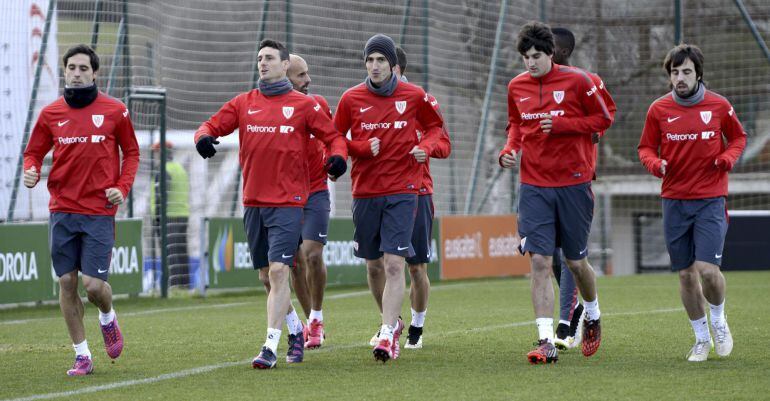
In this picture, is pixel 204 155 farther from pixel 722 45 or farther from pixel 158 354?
pixel 722 45

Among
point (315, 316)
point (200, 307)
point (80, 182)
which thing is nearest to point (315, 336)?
point (315, 316)

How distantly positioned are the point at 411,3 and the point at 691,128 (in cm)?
1318

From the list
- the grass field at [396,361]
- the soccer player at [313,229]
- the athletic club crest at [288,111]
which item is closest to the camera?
the grass field at [396,361]

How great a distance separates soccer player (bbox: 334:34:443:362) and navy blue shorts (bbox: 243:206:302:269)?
0.76 metres

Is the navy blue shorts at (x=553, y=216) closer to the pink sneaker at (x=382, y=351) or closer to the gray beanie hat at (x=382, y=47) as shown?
the pink sneaker at (x=382, y=351)

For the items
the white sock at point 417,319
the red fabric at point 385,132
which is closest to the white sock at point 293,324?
the red fabric at point 385,132

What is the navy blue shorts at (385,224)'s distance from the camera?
9.15 meters

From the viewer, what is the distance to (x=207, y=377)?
8.08 m

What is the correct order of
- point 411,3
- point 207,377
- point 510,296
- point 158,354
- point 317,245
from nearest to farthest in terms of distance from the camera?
point 207,377
point 158,354
point 317,245
point 510,296
point 411,3

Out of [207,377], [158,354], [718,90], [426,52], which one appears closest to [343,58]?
[426,52]

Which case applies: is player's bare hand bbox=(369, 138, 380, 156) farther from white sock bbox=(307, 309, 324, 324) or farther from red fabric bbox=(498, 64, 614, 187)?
white sock bbox=(307, 309, 324, 324)

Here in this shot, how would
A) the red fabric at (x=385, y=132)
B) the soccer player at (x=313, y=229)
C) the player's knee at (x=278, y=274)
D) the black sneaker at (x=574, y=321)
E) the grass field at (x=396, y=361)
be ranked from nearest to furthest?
the grass field at (x=396, y=361)
the player's knee at (x=278, y=274)
the red fabric at (x=385, y=132)
the black sneaker at (x=574, y=321)
the soccer player at (x=313, y=229)

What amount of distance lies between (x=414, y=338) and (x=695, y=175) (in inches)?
97.4

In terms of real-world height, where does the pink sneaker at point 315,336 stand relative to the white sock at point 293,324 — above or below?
below
